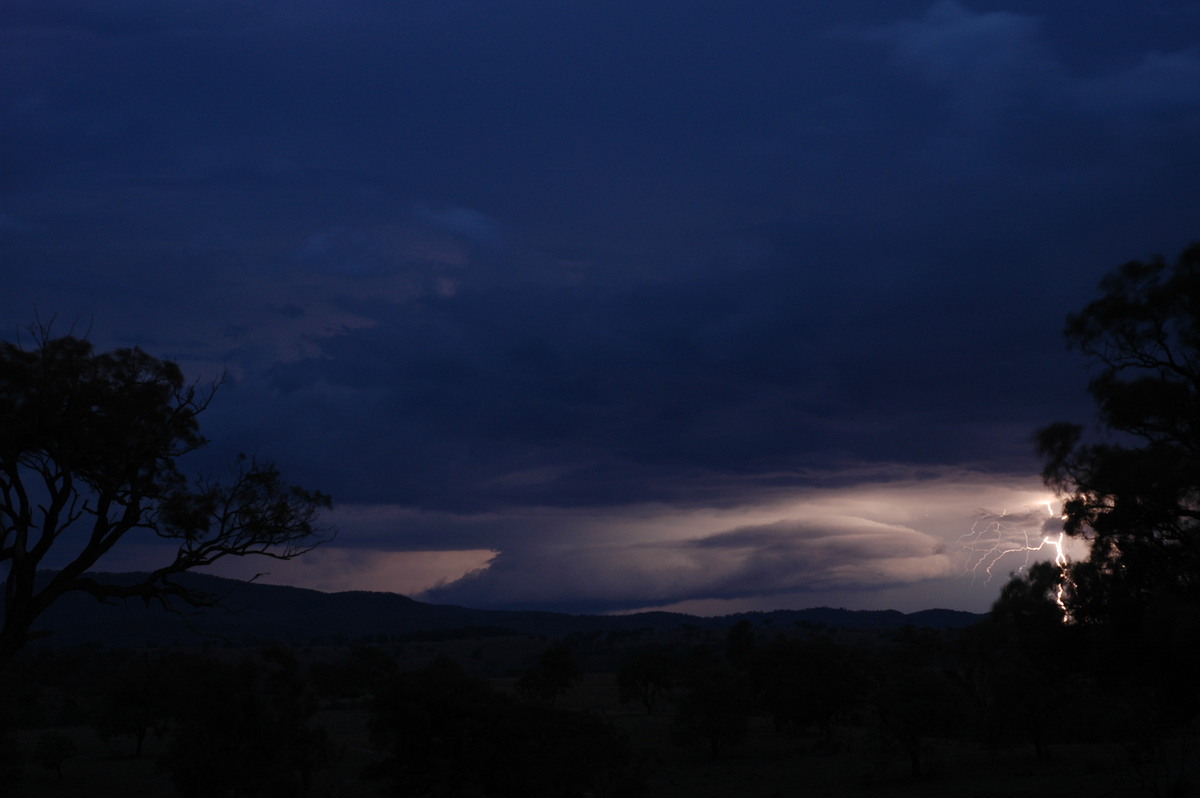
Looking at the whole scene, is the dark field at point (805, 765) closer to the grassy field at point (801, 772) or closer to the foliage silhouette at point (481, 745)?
the grassy field at point (801, 772)

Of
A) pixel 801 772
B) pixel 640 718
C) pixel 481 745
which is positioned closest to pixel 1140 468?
pixel 481 745

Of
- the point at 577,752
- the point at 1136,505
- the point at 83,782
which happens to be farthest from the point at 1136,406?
the point at 83,782

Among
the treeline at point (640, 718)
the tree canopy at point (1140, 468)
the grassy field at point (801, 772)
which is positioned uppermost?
the tree canopy at point (1140, 468)

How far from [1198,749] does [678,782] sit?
27665 millimetres

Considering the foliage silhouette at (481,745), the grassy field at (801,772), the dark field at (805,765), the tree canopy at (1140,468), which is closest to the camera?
the tree canopy at (1140,468)

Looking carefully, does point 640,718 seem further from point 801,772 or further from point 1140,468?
point 1140,468

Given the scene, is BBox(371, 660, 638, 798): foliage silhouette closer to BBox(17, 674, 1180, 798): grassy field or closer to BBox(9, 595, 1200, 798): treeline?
BBox(9, 595, 1200, 798): treeline

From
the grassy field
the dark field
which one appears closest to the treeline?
the dark field

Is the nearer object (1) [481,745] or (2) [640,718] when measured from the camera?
(1) [481,745]

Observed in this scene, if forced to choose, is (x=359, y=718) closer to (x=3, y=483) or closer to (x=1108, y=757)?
(x=1108, y=757)

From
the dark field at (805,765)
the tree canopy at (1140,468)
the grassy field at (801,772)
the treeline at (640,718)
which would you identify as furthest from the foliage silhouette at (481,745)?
the tree canopy at (1140,468)

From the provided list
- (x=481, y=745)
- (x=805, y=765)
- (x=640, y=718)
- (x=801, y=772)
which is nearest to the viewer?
(x=481, y=745)

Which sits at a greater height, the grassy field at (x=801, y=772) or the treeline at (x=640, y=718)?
the treeline at (x=640, y=718)

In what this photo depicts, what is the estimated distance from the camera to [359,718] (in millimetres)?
99062
